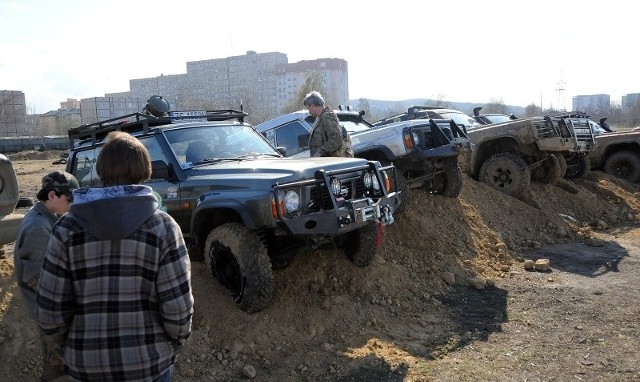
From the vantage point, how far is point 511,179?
10055mm

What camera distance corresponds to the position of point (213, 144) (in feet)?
18.4

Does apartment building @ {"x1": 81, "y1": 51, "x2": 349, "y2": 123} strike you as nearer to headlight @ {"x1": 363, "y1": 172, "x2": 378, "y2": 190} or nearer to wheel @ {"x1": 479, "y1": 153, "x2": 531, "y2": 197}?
wheel @ {"x1": 479, "y1": 153, "x2": 531, "y2": 197}

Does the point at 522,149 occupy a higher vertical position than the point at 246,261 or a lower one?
higher

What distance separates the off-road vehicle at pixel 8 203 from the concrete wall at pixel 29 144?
33375mm

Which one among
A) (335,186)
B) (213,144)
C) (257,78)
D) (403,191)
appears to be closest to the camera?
(335,186)

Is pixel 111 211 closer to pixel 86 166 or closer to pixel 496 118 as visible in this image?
pixel 86 166

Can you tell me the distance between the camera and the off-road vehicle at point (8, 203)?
4.54 m

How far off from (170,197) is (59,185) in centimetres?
216

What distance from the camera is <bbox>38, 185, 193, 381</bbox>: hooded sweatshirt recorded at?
86.4 inches

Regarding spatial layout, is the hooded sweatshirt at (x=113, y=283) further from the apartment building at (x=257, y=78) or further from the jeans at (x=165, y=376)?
the apartment building at (x=257, y=78)

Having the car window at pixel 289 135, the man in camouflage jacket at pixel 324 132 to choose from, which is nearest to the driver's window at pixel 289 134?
the car window at pixel 289 135

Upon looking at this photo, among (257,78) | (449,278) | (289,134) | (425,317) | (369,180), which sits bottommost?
(425,317)

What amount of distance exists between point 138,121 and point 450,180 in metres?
4.73

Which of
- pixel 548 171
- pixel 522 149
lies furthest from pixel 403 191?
pixel 548 171
